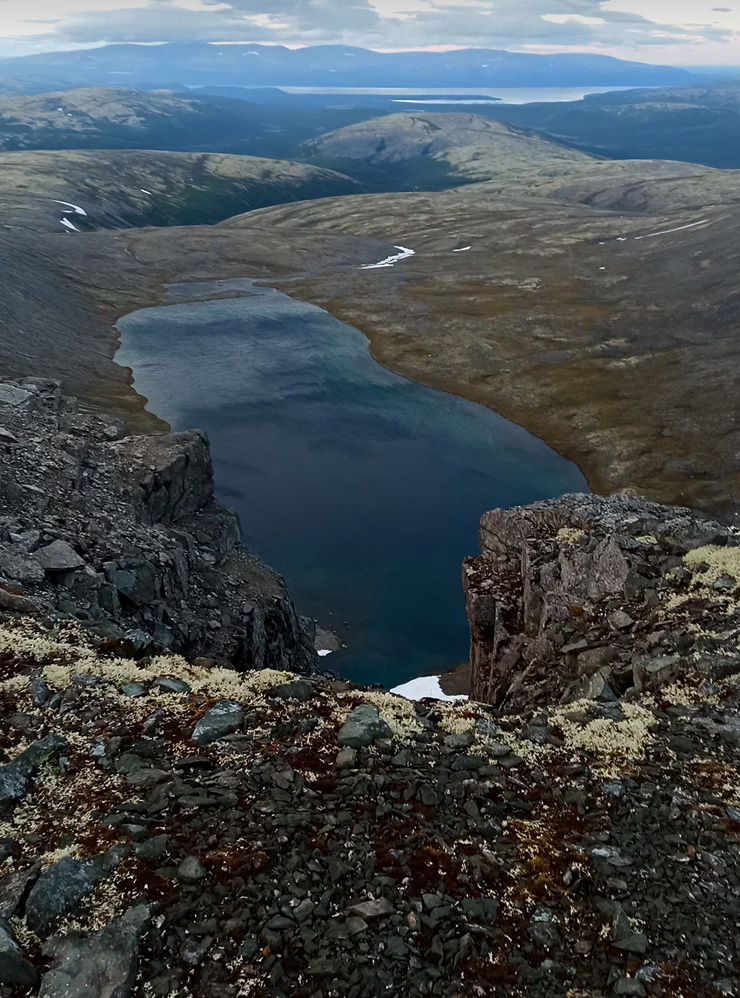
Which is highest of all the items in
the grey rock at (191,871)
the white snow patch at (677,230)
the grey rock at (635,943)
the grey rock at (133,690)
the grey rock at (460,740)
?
the white snow patch at (677,230)

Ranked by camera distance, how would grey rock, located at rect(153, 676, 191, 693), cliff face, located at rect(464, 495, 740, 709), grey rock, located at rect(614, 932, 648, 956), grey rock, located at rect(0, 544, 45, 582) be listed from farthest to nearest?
grey rock, located at rect(0, 544, 45, 582) → cliff face, located at rect(464, 495, 740, 709) → grey rock, located at rect(153, 676, 191, 693) → grey rock, located at rect(614, 932, 648, 956)

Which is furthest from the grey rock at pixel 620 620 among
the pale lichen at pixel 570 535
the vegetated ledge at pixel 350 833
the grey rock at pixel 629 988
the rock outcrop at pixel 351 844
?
the grey rock at pixel 629 988

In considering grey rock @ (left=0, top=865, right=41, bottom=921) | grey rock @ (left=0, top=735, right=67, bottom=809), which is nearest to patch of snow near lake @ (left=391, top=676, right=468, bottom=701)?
grey rock @ (left=0, top=735, right=67, bottom=809)

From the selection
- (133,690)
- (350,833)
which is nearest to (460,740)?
(350,833)

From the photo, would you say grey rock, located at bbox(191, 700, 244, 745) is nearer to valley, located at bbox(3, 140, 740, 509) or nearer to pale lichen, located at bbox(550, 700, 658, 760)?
Answer: pale lichen, located at bbox(550, 700, 658, 760)

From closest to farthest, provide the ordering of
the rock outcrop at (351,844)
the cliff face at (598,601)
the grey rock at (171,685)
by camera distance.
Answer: the rock outcrop at (351,844)
the grey rock at (171,685)
the cliff face at (598,601)

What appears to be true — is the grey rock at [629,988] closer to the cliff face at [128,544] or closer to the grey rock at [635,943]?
the grey rock at [635,943]

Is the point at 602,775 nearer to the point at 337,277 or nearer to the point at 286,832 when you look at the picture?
the point at 286,832

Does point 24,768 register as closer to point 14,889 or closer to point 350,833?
point 14,889
